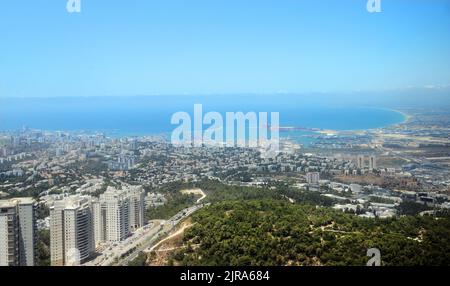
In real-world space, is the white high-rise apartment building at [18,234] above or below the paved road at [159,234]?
above

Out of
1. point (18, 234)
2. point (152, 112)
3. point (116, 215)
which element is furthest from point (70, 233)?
point (152, 112)

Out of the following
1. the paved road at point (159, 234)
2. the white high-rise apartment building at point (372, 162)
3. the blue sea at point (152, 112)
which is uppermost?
the blue sea at point (152, 112)

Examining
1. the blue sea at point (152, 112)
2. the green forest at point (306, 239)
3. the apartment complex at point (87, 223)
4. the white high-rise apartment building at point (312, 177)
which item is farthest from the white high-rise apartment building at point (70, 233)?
the white high-rise apartment building at point (312, 177)

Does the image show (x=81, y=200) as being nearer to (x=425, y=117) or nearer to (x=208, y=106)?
(x=208, y=106)

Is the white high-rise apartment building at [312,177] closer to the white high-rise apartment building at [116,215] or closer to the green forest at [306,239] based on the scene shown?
the green forest at [306,239]

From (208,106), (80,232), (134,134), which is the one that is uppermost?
(208,106)
